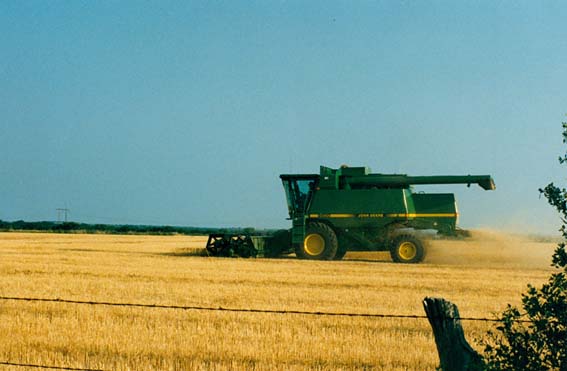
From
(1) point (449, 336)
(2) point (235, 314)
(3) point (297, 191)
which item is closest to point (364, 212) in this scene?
(3) point (297, 191)

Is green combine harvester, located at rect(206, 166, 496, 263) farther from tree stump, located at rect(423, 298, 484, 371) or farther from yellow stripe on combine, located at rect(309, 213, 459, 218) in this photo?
tree stump, located at rect(423, 298, 484, 371)

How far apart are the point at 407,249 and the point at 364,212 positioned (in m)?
1.74

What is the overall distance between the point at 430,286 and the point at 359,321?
5477 millimetres

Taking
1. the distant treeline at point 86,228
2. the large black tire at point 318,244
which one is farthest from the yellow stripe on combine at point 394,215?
the distant treeline at point 86,228

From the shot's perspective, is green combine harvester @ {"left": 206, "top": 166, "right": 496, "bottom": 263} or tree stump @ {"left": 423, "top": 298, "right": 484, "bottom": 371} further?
green combine harvester @ {"left": 206, "top": 166, "right": 496, "bottom": 263}

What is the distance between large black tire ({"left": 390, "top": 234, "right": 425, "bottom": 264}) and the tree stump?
1729cm

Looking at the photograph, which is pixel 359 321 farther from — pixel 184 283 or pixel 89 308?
pixel 184 283

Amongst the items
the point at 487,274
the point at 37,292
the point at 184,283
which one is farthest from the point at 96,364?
the point at 487,274

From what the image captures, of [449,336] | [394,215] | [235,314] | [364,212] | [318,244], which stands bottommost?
[235,314]

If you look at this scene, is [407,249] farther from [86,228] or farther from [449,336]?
[86,228]

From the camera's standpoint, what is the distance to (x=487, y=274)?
18422 millimetres

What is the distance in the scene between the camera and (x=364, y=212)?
23.3m

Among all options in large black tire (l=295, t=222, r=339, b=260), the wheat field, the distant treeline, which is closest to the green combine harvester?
large black tire (l=295, t=222, r=339, b=260)

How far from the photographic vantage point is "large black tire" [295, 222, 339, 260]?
76.0 ft
